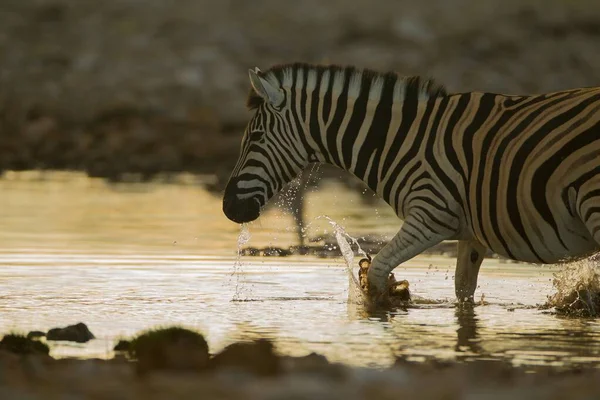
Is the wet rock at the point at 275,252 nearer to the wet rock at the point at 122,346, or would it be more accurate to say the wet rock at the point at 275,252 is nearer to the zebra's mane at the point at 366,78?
the zebra's mane at the point at 366,78

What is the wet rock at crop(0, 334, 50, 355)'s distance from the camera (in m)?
8.55

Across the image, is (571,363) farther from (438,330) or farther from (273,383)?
(273,383)

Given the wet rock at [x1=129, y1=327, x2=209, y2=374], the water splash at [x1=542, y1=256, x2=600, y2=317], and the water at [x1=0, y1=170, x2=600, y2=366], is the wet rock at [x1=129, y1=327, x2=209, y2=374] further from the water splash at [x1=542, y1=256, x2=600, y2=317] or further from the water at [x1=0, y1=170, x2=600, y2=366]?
the water splash at [x1=542, y1=256, x2=600, y2=317]

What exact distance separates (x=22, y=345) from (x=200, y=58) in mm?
26666

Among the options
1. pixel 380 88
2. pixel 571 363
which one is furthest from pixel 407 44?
pixel 571 363

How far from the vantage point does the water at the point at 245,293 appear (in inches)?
370

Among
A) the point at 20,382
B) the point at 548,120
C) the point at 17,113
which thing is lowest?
the point at 20,382

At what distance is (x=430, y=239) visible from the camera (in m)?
10.6

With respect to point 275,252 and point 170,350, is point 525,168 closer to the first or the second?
point 170,350

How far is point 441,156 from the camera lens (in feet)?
34.7

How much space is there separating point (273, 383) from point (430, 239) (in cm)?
367

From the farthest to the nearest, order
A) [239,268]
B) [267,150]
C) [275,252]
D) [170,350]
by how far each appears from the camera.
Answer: [275,252]
[239,268]
[267,150]
[170,350]

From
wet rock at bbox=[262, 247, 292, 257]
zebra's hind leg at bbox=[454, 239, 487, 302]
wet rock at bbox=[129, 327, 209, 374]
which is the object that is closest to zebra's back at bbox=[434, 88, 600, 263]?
zebra's hind leg at bbox=[454, 239, 487, 302]

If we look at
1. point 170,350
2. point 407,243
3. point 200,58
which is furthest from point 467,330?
point 200,58
